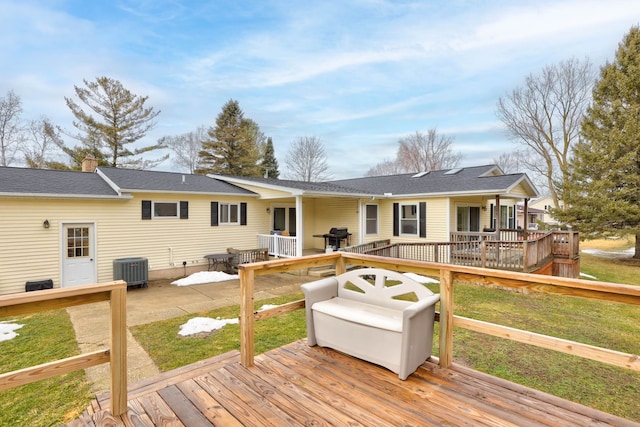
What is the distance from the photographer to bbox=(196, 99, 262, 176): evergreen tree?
88.9 ft

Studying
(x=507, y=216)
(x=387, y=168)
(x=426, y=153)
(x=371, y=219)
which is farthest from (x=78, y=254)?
(x=387, y=168)

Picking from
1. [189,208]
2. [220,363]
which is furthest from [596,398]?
[189,208]

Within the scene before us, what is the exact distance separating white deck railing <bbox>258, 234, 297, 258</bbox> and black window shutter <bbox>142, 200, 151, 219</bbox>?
13.2 feet

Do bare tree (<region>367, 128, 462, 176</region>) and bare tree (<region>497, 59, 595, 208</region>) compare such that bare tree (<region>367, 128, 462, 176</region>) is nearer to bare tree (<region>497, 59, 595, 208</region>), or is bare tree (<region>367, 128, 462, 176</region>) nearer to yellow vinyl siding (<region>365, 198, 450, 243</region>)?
bare tree (<region>497, 59, 595, 208</region>)

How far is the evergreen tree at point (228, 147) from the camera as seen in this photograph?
27109mm

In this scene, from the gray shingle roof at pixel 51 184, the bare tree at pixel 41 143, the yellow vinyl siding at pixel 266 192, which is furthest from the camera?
the bare tree at pixel 41 143

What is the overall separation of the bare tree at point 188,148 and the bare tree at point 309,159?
872 centimetres

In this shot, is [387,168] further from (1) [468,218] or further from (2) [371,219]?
(2) [371,219]

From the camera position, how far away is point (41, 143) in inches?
821

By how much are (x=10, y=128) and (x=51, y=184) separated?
15973 millimetres

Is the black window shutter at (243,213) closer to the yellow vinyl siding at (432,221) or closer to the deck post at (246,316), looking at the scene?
the yellow vinyl siding at (432,221)

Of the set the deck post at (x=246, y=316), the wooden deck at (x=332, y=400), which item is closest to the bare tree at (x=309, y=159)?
the deck post at (x=246, y=316)

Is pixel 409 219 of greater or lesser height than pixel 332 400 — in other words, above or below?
above

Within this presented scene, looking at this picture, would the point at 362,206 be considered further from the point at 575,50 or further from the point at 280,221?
the point at 575,50
